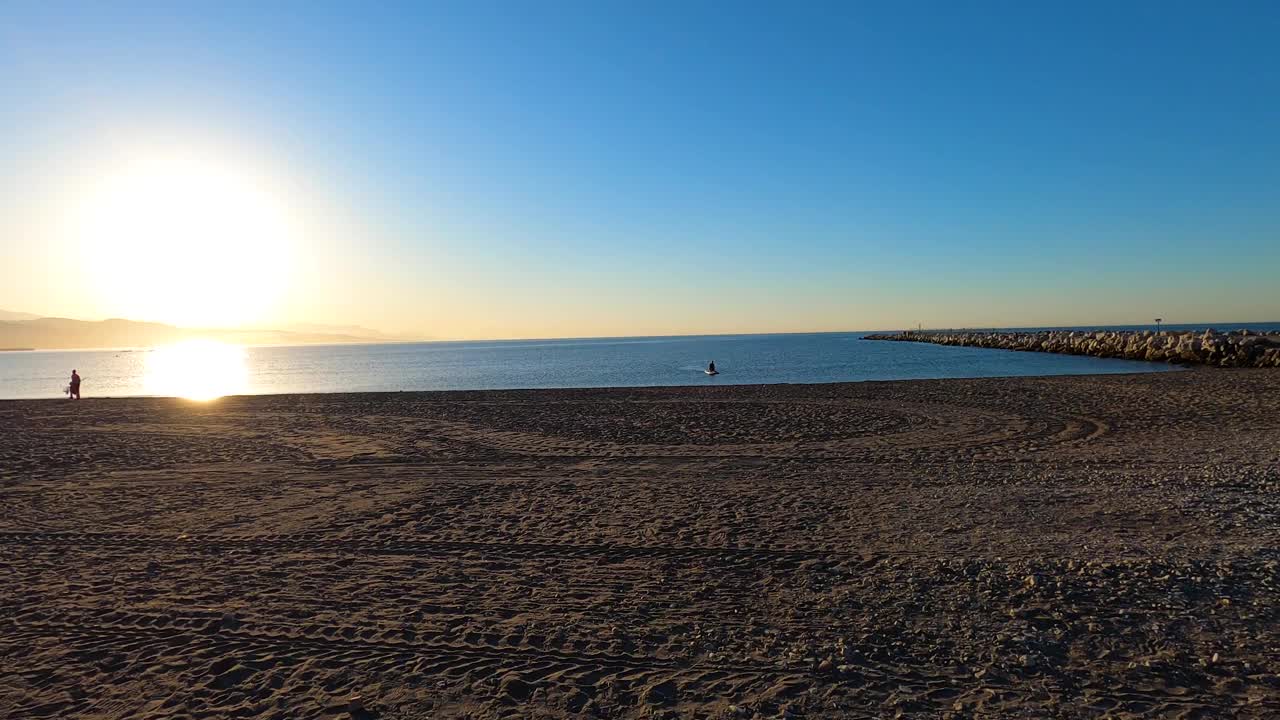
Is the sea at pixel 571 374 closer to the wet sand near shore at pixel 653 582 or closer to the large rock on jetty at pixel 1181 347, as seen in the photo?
the large rock on jetty at pixel 1181 347

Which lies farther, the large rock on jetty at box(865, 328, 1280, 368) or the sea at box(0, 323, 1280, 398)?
the sea at box(0, 323, 1280, 398)

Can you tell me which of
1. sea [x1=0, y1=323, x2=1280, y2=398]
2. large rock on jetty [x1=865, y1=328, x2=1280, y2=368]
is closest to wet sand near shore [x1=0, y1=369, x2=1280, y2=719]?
sea [x1=0, y1=323, x2=1280, y2=398]

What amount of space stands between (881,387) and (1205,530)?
23542 millimetres

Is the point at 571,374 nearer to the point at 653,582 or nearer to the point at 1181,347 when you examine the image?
the point at 1181,347

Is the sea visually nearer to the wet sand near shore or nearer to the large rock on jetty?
the large rock on jetty

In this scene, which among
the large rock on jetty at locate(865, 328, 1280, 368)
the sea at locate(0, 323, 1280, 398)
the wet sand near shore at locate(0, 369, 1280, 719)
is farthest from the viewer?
the sea at locate(0, 323, 1280, 398)

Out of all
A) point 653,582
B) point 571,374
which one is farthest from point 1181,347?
point 653,582

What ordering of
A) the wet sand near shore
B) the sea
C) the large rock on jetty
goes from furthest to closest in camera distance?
1. the sea
2. the large rock on jetty
3. the wet sand near shore

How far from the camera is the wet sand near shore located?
4645mm

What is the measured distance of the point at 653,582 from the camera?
6.65m

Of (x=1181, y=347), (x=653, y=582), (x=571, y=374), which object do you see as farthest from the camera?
(x=571, y=374)

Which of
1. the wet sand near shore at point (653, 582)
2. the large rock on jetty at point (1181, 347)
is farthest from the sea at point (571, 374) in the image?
the wet sand near shore at point (653, 582)

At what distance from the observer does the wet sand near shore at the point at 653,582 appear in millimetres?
4645

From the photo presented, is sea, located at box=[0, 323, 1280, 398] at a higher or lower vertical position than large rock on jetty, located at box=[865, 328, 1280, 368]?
lower
